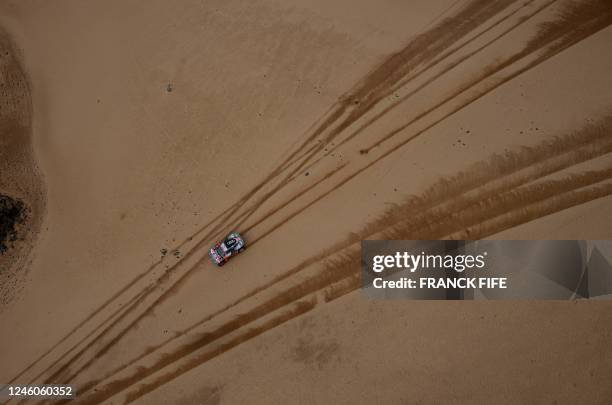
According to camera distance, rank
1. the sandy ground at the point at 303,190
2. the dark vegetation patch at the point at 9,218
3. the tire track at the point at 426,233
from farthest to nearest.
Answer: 1. the dark vegetation patch at the point at 9,218
2. the tire track at the point at 426,233
3. the sandy ground at the point at 303,190

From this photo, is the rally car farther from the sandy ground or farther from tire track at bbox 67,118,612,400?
tire track at bbox 67,118,612,400

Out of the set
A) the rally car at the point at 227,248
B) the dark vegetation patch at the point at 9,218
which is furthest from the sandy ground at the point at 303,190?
the dark vegetation patch at the point at 9,218

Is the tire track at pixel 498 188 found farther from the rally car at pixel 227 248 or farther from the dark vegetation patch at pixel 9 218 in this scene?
the dark vegetation patch at pixel 9 218

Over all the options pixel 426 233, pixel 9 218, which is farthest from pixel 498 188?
pixel 9 218

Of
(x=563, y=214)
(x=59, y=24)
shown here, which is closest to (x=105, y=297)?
(x=59, y=24)

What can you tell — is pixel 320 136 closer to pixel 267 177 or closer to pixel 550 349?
pixel 267 177
